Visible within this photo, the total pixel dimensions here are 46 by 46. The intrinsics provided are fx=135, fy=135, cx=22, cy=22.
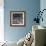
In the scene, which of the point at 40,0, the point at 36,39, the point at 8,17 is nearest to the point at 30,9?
the point at 40,0

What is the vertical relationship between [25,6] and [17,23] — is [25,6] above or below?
above

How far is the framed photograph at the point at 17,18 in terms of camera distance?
5.66m

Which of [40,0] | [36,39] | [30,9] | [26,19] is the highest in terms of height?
[40,0]

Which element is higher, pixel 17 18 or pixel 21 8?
pixel 21 8

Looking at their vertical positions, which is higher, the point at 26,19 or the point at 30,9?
the point at 30,9

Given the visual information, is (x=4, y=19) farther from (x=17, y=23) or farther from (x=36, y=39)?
(x=36, y=39)

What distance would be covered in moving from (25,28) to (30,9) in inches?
32.4

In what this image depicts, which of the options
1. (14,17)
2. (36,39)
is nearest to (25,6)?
(14,17)

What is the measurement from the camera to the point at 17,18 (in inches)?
224

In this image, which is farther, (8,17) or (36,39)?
(8,17)

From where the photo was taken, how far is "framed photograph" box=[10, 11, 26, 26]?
566 centimetres

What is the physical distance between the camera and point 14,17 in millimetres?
5684

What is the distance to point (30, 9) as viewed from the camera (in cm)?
566

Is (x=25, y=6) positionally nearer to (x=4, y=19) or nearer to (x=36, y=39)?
(x=4, y=19)
